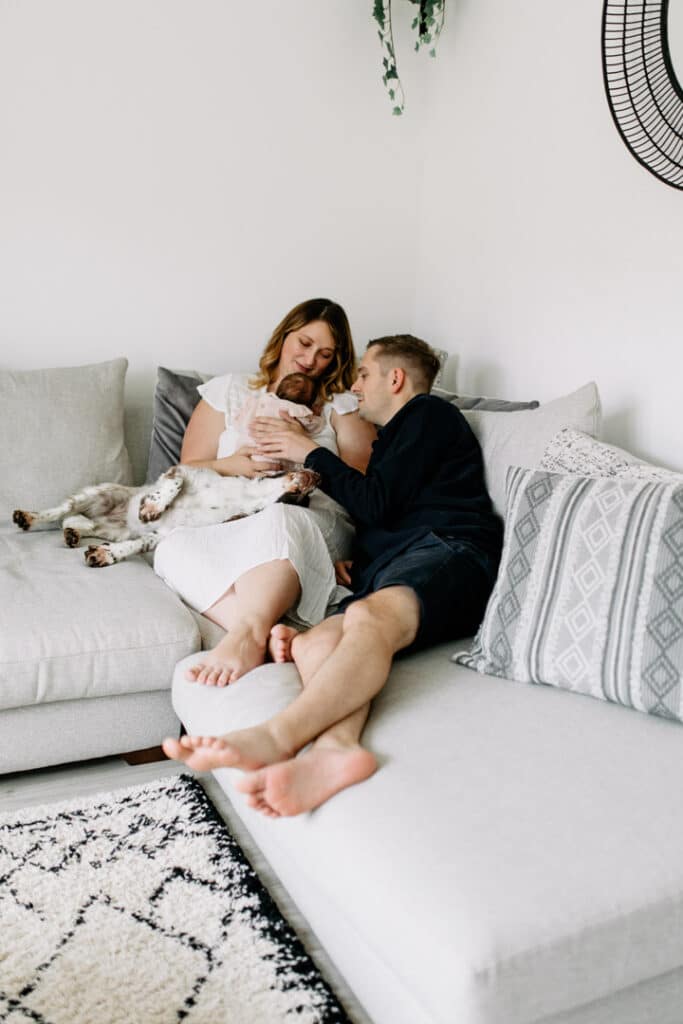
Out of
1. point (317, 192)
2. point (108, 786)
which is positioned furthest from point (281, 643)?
point (317, 192)

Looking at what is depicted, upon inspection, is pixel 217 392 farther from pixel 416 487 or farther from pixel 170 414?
pixel 416 487

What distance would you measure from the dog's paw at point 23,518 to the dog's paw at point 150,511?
0.32 meters

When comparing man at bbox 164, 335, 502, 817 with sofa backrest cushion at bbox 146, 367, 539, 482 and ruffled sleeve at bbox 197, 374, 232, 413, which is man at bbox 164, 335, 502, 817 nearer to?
ruffled sleeve at bbox 197, 374, 232, 413

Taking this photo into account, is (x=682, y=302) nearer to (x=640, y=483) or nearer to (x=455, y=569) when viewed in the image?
(x=640, y=483)

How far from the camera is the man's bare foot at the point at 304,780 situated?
1382mm

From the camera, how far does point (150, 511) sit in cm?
257

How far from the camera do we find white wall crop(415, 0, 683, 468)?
239 centimetres

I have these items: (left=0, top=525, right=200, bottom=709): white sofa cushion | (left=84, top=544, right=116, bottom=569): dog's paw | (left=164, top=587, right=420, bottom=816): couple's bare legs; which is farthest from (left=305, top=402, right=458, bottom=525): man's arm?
(left=84, top=544, right=116, bottom=569): dog's paw

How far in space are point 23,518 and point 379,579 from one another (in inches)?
44.3

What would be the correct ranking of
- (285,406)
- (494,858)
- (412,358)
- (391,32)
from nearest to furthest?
1. (494,858)
2. (412,358)
3. (285,406)
4. (391,32)

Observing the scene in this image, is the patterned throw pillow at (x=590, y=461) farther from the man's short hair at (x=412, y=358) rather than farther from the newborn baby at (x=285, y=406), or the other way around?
the newborn baby at (x=285, y=406)

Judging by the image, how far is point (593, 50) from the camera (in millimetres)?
2561

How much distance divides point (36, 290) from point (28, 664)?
1.59 meters

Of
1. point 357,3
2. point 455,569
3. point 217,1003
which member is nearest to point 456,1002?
point 217,1003
